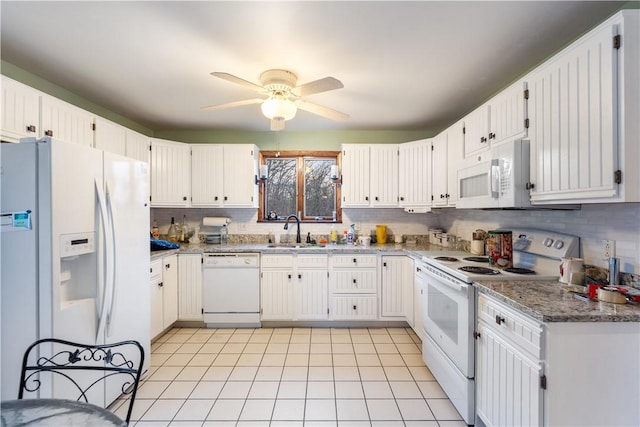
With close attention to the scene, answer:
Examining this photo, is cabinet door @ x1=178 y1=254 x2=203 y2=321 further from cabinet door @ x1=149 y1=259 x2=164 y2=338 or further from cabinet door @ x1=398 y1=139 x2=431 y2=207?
cabinet door @ x1=398 y1=139 x2=431 y2=207

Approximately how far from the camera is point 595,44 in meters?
1.29

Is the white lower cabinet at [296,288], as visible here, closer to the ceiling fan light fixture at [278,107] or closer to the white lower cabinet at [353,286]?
the white lower cabinet at [353,286]

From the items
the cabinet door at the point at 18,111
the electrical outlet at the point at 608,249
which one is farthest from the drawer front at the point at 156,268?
the electrical outlet at the point at 608,249

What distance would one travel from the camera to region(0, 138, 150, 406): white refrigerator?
1492 mm

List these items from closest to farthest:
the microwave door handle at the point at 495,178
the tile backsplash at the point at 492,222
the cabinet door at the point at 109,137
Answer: the tile backsplash at the point at 492,222 < the microwave door handle at the point at 495,178 < the cabinet door at the point at 109,137

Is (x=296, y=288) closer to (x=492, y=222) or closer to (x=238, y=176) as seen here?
(x=238, y=176)

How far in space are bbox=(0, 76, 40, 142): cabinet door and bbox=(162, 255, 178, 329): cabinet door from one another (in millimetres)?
1521

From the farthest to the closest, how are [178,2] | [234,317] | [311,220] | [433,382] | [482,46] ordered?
[311,220]
[234,317]
[433,382]
[482,46]
[178,2]

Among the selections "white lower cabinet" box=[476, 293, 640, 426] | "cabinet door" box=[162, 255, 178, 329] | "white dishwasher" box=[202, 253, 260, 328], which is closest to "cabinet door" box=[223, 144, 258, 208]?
"white dishwasher" box=[202, 253, 260, 328]

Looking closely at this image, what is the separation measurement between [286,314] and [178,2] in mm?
2872

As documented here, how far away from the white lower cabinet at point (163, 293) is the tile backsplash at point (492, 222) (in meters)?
0.86

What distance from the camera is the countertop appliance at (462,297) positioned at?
1.74m

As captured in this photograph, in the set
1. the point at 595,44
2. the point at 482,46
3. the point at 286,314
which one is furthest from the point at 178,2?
the point at 286,314

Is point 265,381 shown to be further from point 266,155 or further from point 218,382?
point 266,155
